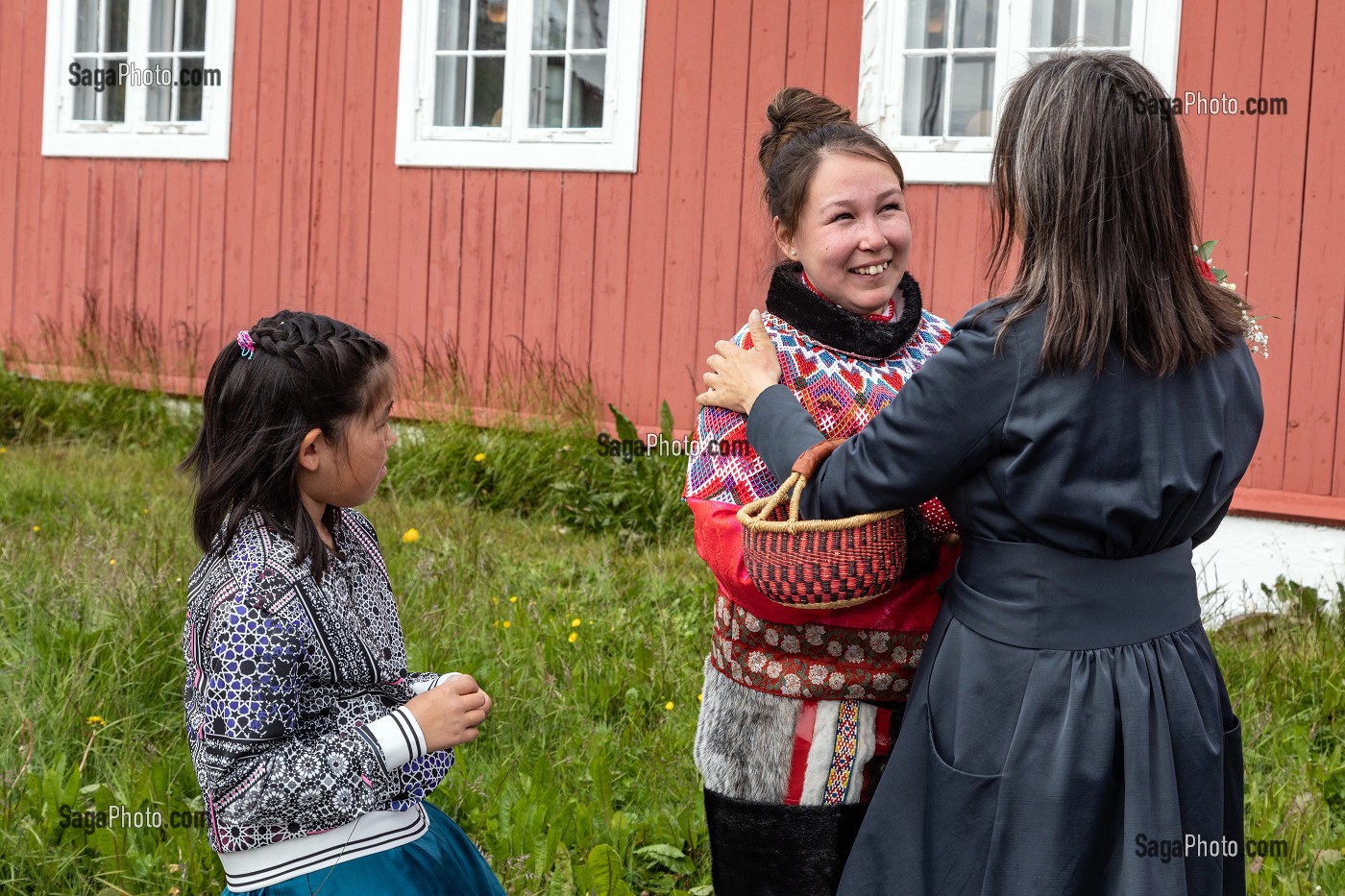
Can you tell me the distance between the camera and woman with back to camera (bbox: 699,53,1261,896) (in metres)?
1.83

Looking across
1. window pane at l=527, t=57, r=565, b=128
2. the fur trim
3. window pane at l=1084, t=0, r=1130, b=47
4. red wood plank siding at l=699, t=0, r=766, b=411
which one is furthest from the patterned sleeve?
window pane at l=527, t=57, r=565, b=128

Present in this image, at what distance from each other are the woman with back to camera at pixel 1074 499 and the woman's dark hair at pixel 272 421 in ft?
2.48

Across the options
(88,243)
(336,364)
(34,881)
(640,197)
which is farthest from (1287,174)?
(88,243)

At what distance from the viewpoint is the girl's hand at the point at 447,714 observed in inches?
75.9

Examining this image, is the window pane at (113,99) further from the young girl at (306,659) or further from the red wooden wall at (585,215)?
the young girl at (306,659)

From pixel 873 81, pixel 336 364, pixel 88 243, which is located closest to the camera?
pixel 336 364

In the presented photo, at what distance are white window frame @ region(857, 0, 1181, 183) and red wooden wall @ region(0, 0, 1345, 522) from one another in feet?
0.30

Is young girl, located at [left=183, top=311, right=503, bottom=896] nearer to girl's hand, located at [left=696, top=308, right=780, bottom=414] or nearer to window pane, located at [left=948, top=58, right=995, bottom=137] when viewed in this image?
girl's hand, located at [left=696, top=308, right=780, bottom=414]

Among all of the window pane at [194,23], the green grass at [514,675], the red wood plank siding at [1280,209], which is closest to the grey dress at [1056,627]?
the green grass at [514,675]

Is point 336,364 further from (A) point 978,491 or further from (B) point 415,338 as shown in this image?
(B) point 415,338

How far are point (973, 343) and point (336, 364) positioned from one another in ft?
3.20

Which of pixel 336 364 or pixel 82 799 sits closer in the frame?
pixel 336 364

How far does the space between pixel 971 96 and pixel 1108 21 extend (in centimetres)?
69

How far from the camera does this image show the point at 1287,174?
571 cm
